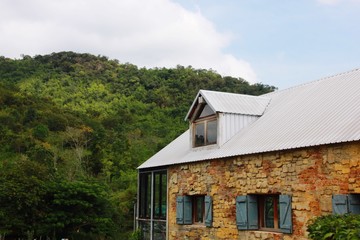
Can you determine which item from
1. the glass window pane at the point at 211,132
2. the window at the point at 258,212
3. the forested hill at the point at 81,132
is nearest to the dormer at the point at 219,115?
the glass window pane at the point at 211,132

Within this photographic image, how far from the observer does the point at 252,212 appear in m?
14.2

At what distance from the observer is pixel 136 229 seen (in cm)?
2159

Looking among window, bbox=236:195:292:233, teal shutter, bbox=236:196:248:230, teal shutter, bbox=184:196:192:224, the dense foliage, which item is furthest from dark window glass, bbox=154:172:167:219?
the dense foliage

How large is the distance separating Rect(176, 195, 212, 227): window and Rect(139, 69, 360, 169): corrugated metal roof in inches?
53.4

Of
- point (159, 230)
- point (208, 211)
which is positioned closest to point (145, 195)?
point (159, 230)

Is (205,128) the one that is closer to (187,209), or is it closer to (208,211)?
(187,209)

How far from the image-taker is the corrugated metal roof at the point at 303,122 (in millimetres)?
12273

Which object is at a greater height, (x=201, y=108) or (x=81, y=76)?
(x=81, y=76)

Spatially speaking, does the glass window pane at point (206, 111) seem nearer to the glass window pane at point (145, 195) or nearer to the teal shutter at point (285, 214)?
the glass window pane at point (145, 195)

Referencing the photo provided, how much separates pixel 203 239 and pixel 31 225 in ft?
28.1

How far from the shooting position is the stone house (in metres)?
11.9

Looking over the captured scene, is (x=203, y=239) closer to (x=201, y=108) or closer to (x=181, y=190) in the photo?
(x=181, y=190)

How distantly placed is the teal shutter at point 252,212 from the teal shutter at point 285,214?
4.26 ft

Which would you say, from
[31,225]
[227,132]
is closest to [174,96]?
[31,225]
